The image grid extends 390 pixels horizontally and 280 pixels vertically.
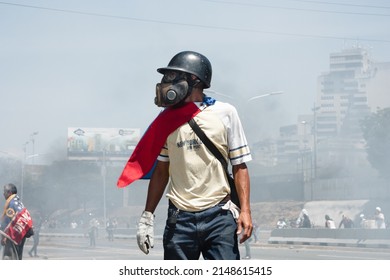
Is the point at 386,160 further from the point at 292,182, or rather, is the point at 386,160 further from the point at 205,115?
the point at 205,115

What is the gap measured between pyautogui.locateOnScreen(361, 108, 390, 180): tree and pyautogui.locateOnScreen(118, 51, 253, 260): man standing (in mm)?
80765

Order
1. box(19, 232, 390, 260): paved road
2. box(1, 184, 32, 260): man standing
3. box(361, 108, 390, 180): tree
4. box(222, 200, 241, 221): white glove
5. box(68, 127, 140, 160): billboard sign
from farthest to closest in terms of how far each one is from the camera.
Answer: box(68, 127, 140, 160): billboard sign < box(361, 108, 390, 180): tree < box(19, 232, 390, 260): paved road < box(1, 184, 32, 260): man standing < box(222, 200, 241, 221): white glove

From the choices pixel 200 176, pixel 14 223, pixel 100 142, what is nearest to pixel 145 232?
pixel 200 176

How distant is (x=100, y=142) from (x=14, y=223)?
4277 inches

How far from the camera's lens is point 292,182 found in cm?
10300

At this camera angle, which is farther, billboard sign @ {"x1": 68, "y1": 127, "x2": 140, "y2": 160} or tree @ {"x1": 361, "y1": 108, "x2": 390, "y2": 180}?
billboard sign @ {"x1": 68, "y1": 127, "x2": 140, "y2": 160}

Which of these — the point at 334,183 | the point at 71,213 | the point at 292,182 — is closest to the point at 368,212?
the point at 334,183

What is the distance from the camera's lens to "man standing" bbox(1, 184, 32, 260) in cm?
1209

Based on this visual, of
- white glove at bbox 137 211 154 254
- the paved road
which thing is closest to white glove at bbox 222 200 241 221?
white glove at bbox 137 211 154 254

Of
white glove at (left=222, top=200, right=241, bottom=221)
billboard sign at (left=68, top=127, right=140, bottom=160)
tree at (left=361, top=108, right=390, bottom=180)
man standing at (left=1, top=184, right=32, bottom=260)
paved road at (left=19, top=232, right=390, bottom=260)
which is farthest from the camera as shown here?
billboard sign at (left=68, top=127, right=140, bottom=160)

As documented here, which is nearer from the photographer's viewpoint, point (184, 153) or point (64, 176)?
point (184, 153)

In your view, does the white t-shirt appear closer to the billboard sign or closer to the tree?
the tree

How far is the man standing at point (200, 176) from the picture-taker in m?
4.82

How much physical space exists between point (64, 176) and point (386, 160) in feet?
123
